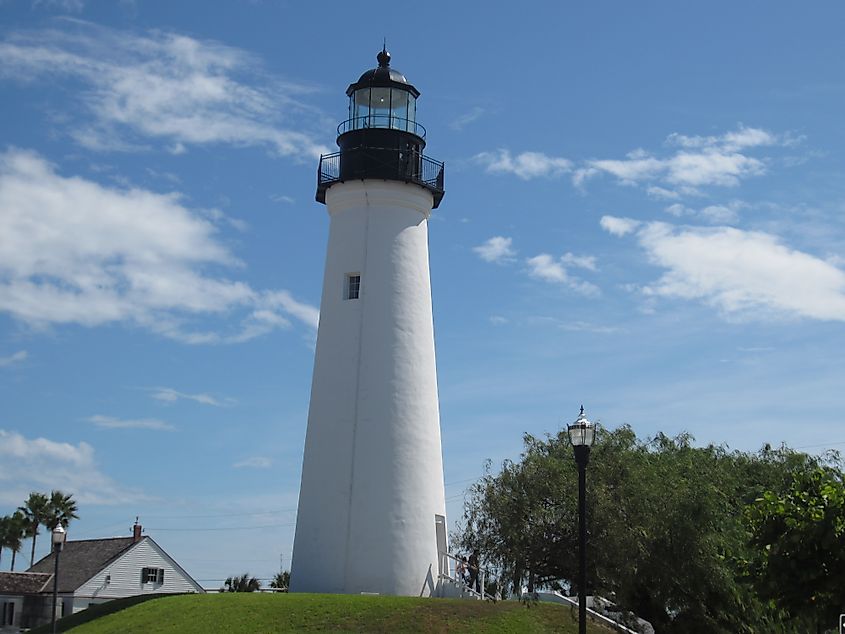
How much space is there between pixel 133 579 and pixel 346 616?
92.5ft

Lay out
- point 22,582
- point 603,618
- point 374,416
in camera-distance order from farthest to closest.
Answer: point 22,582
point 374,416
point 603,618

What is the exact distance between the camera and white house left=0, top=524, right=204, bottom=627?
48906mm

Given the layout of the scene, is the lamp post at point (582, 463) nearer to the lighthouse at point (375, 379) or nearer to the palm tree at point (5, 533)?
the lighthouse at point (375, 379)

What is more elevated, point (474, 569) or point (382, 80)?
point (382, 80)

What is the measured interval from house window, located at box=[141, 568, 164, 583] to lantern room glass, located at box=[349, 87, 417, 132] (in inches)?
1113

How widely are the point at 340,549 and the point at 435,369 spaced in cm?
606

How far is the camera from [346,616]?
84.5 ft

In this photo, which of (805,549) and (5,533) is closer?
(805,549)

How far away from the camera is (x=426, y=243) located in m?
32.9

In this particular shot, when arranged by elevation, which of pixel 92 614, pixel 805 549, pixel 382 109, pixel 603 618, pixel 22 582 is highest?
pixel 382 109

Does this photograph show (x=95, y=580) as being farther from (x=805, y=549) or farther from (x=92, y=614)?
(x=805, y=549)

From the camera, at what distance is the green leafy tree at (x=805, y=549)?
15828mm

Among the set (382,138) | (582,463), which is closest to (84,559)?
(382,138)

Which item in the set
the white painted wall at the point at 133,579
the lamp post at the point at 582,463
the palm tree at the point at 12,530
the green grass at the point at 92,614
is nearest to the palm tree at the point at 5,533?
the palm tree at the point at 12,530
